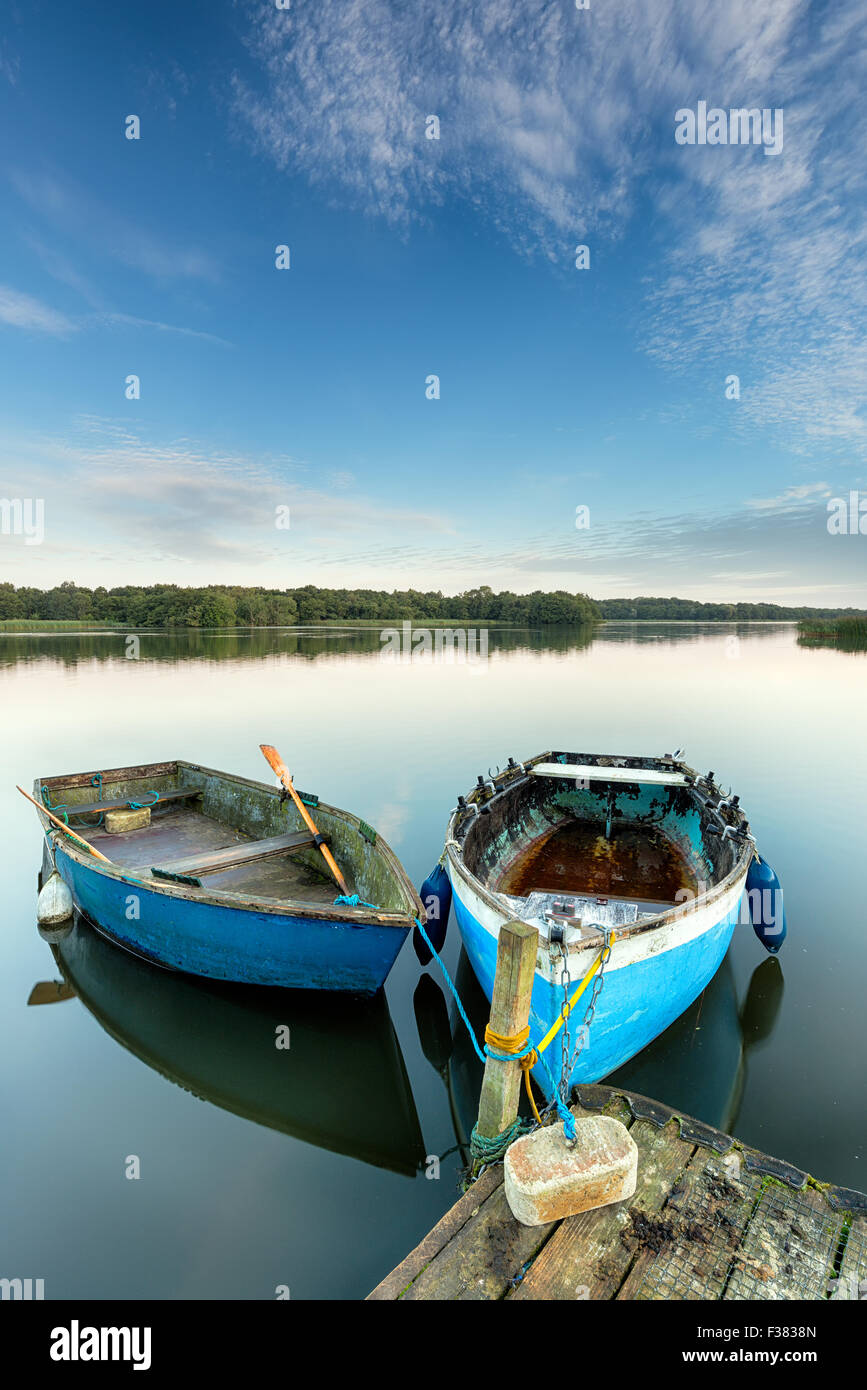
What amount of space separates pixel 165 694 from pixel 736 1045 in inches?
1173

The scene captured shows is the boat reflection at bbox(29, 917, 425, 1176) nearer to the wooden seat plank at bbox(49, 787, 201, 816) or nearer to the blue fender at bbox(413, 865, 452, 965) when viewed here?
the blue fender at bbox(413, 865, 452, 965)

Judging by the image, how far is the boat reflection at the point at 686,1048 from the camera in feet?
19.5

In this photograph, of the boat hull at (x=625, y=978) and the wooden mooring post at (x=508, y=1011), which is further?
the boat hull at (x=625, y=978)

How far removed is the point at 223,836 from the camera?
10680 millimetres

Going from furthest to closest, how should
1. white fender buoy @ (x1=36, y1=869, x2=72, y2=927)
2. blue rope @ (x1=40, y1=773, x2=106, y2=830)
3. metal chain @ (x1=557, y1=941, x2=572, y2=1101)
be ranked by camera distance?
blue rope @ (x1=40, y1=773, x2=106, y2=830)
white fender buoy @ (x1=36, y1=869, x2=72, y2=927)
metal chain @ (x1=557, y1=941, x2=572, y2=1101)

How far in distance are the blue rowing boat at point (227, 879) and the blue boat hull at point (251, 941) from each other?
0.02 metres

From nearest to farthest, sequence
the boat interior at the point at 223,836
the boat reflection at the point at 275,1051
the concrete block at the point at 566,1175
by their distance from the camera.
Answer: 1. the concrete block at the point at 566,1175
2. the boat reflection at the point at 275,1051
3. the boat interior at the point at 223,836

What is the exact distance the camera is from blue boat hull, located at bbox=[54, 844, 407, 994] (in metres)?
6.31

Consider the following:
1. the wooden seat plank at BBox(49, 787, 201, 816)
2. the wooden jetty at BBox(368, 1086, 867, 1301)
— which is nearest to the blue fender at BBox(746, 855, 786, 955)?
the wooden jetty at BBox(368, 1086, 867, 1301)

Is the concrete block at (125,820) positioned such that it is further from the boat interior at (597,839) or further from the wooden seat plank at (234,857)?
the boat interior at (597,839)

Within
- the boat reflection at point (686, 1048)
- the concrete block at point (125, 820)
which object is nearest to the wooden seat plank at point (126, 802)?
the concrete block at point (125, 820)

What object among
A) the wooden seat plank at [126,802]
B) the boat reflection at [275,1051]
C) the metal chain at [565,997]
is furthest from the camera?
the wooden seat plank at [126,802]

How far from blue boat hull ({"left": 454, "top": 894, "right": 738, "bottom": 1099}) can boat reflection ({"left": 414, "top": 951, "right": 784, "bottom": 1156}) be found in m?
0.40
